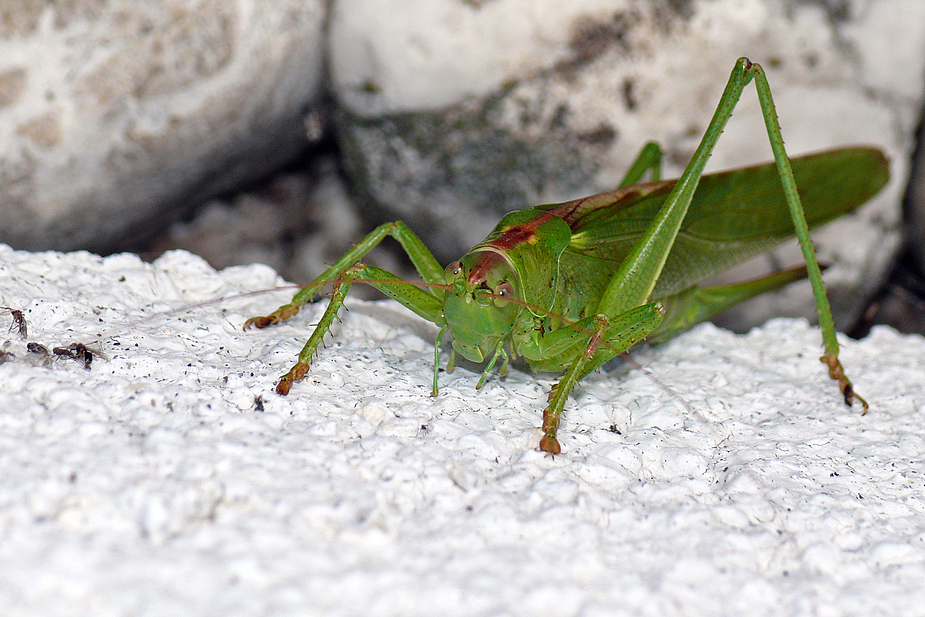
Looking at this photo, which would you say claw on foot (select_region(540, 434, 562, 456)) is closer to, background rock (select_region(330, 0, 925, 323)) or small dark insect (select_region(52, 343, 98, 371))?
small dark insect (select_region(52, 343, 98, 371))

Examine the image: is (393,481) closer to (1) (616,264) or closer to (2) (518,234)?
(2) (518,234)

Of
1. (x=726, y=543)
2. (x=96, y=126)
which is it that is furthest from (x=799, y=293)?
(x=96, y=126)

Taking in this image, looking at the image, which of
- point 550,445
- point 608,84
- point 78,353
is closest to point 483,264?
point 550,445

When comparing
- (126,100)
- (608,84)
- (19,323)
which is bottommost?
(19,323)

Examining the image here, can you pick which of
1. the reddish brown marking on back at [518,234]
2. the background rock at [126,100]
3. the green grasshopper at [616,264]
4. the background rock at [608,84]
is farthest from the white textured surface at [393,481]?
the background rock at [608,84]

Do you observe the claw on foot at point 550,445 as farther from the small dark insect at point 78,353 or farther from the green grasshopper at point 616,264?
the small dark insect at point 78,353

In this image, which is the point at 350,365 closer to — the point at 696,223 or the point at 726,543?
the point at 726,543
